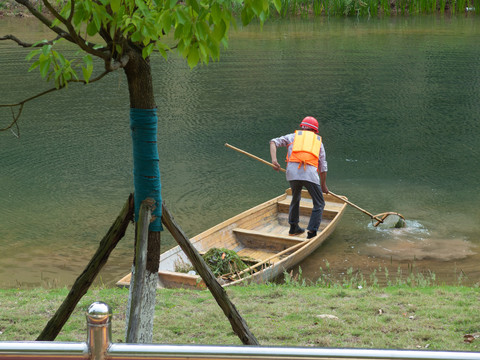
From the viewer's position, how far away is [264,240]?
10547 mm

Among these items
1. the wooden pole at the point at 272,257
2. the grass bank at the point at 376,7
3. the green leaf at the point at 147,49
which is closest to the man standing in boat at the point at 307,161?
the wooden pole at the point at 272,257

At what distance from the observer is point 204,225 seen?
38.4 ft

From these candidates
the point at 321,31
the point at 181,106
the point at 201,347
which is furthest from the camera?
the point at 321,31

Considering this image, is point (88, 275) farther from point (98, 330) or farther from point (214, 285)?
point (98, 330)

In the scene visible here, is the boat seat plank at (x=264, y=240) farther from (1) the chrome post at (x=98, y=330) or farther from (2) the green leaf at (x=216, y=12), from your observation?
(1) the chrome post at (x=98, y=330)

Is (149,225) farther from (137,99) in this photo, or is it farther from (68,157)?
(68,157)

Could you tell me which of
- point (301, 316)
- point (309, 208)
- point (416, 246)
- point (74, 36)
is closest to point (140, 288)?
point (74, 36)

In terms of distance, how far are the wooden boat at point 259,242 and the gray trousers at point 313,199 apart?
0.73ft

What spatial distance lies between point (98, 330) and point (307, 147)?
8400mm

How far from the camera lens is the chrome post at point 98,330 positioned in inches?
83.9

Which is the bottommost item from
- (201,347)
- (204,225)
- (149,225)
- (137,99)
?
(204,225)

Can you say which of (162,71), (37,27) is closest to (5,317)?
(162,71)

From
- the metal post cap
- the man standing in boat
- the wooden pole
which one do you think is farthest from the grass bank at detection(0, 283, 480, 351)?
the metal post cap

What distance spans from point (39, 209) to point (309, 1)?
27.3 meters
